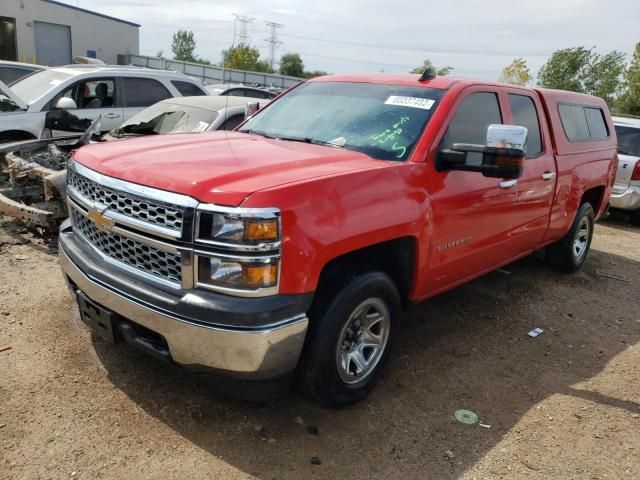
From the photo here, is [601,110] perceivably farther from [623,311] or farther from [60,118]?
[60,118]

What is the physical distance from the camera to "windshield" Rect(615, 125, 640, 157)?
30.2ft

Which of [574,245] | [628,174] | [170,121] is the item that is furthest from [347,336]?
[628,174]

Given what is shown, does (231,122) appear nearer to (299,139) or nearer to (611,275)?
(299,139)

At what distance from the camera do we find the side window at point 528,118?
4.50 metres

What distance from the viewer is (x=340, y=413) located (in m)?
3.22

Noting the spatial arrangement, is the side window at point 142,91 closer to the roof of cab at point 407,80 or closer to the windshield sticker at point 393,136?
the roof of cab at point 407,80

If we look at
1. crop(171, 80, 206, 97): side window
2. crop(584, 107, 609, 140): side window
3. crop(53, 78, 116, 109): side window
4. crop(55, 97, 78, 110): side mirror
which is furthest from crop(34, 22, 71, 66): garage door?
crop(584, 107, 609, 140): side window

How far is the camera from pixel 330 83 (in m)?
4.39

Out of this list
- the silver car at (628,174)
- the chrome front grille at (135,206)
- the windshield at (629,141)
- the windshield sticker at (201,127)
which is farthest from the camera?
the windshield at (629,141)

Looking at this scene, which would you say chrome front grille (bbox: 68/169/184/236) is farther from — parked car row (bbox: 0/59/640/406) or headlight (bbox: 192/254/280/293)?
headlight (bbox: 192/254/280/293)

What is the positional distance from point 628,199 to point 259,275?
840cm

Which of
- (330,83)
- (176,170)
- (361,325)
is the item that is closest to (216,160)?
(176,170)

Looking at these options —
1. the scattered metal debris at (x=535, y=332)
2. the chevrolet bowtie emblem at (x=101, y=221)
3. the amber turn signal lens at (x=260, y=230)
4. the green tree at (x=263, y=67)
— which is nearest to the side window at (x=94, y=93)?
the chevrolet bowtie emblem at (x=101, y=221)

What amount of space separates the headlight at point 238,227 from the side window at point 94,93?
20.9 ft
